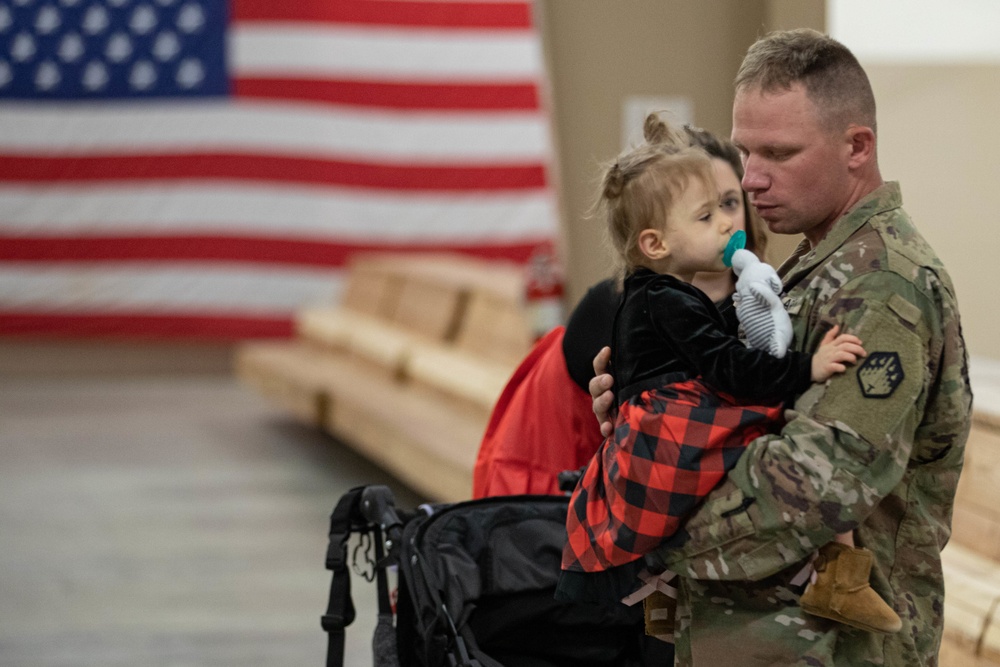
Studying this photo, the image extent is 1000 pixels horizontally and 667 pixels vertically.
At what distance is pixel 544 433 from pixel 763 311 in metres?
1.17

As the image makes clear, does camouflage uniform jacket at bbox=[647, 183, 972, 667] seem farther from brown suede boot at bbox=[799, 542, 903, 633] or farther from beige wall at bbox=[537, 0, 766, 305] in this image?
beige wall at bbox=[537, 0, 766, 305]

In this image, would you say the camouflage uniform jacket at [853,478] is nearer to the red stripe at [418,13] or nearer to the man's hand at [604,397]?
the man's hand at [604,397]

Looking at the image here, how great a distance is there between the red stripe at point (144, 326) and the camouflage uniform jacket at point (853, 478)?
8895 millimetres

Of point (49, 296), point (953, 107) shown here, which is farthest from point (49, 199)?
point (953, 107)

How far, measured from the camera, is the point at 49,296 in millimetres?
10156

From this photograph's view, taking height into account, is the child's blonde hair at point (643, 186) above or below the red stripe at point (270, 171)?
above

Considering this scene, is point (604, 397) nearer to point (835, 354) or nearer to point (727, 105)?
point (835, 354)

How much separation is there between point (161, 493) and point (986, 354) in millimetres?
4585

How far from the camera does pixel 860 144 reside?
1.74 m

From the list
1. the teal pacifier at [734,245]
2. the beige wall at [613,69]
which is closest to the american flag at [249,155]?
the beige wall at [613,69]

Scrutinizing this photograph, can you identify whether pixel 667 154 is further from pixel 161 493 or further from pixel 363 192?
pixel 363 192

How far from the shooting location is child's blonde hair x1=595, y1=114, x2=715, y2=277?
1933mm

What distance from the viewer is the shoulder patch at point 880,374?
1.58m

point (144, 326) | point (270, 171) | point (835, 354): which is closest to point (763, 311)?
point (835, 354)
